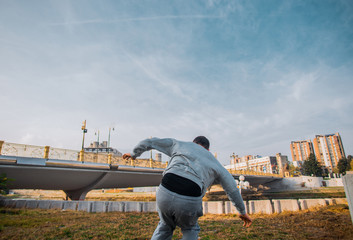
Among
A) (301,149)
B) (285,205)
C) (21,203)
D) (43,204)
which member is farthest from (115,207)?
(301,149)

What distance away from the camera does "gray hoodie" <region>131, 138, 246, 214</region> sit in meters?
2.41

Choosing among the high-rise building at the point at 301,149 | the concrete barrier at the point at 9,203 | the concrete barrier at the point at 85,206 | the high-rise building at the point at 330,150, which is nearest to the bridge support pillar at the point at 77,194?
the concrete barrier at the point at 9,203

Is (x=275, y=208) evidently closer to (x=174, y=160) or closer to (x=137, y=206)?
(x=137, y=206)

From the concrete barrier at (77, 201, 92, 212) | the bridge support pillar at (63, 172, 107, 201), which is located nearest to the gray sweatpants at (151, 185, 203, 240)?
the concrete barrier at (77, 201, 92, 212)

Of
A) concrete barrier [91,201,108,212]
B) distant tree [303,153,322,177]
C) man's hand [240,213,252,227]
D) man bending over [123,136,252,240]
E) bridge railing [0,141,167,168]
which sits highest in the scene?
distant tree [303,153,322,177]

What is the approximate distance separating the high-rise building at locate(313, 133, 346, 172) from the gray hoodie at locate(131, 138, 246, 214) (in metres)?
174

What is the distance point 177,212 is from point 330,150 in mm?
183630

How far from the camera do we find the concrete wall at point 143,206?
11.8 m

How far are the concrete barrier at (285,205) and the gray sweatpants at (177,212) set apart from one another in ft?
37.4

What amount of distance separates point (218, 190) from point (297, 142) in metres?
135

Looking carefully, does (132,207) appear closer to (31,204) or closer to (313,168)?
(31,204)

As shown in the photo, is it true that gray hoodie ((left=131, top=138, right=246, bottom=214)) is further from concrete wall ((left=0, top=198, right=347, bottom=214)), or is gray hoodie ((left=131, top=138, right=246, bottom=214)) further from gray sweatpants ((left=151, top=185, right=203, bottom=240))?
concrete wall ((left=0, top=198, right=347, bottom=214))

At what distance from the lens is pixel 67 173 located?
66.6 ft

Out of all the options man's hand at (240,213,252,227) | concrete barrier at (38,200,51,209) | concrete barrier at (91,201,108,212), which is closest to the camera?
man's hand at (240,213,252,227)
